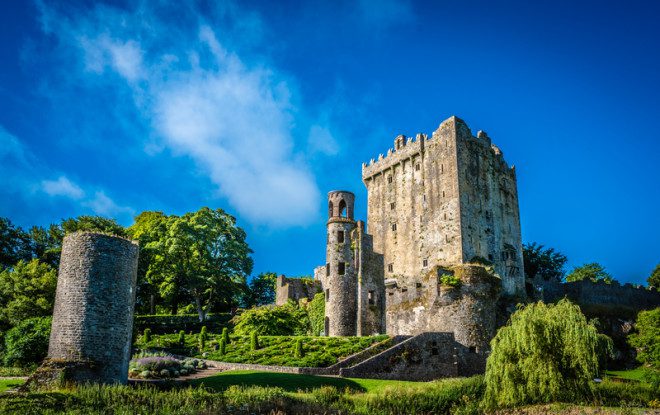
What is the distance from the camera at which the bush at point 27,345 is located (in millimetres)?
28953

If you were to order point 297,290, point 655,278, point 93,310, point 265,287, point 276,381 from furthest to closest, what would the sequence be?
point 265,287 < point 655,278 < point 297,290 < point 276,381 < point 93,310

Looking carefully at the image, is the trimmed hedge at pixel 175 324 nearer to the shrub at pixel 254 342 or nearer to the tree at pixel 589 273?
the shrub at pixel 254 342

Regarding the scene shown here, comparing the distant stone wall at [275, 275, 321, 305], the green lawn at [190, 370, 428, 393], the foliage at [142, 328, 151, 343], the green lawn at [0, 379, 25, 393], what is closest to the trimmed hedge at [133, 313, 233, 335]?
the foliage at [142, 328, 151, 343]

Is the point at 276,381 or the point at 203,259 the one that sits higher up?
the point at 203,259

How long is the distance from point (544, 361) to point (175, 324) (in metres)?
31.8

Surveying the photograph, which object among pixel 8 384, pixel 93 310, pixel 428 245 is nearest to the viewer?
pixel 93 310

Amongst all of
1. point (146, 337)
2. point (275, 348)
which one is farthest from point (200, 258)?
point (275, 348)

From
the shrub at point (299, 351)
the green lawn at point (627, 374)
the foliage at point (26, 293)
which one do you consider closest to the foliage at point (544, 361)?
the shrub at point (299, 351)

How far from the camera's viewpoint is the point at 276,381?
25.5 m

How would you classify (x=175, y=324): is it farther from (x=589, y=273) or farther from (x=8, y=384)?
(x=589, y=273)

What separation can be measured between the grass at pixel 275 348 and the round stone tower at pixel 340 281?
4.28 m

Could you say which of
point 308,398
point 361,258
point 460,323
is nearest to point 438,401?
point 308,398

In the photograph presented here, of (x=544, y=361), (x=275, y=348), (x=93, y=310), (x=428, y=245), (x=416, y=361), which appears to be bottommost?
(x=416, y=361)

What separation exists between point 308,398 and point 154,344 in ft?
64.8
